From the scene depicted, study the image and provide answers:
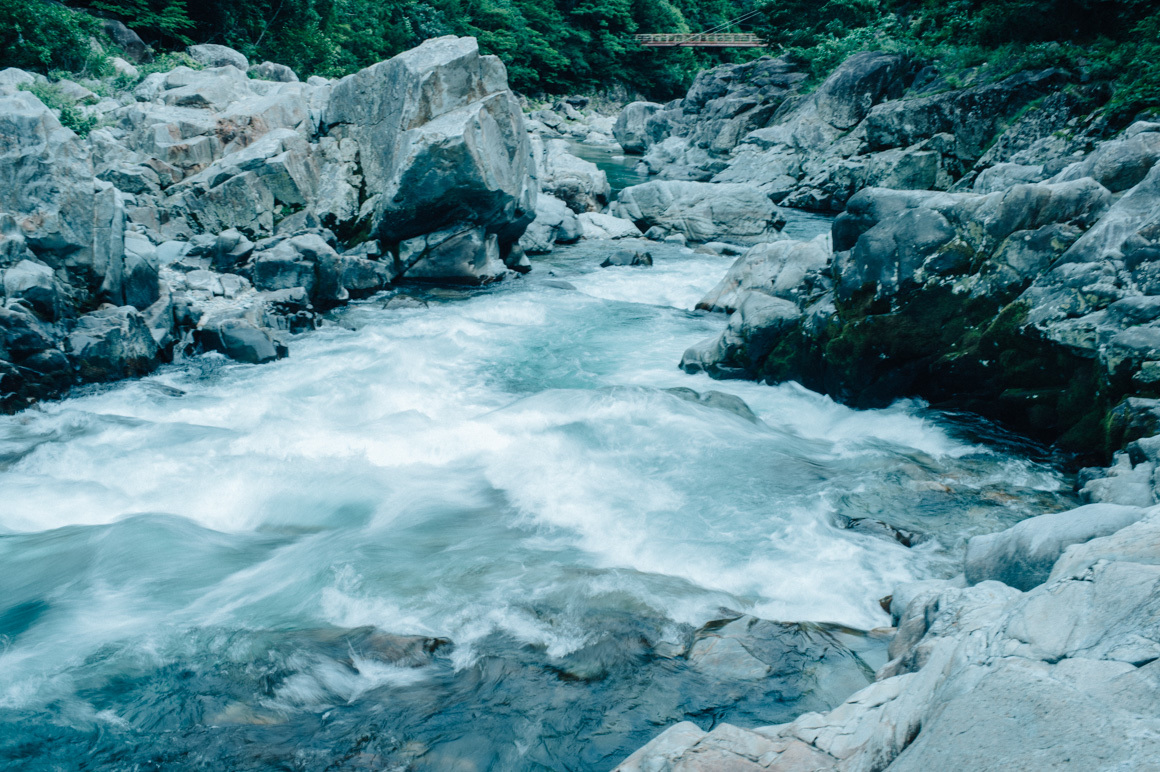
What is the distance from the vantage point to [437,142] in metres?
10.7

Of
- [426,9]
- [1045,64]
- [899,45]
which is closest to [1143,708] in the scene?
[1045,64]

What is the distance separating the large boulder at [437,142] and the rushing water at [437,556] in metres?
3.64

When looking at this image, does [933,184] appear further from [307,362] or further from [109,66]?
[109,66]

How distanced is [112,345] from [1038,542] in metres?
8.82

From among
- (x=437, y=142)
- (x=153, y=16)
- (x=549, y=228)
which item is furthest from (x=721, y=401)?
(x=153, y=16)

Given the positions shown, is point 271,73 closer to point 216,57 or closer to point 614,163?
point 216,57

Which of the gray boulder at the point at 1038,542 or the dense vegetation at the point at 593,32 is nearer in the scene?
the gray boulder at the point at 1038,542

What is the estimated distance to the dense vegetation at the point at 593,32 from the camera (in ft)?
47.9

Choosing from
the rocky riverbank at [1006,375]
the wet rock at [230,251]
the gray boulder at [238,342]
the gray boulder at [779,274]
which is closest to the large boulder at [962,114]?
the rocky riverbank at [1006,375]

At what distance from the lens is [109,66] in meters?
16.8

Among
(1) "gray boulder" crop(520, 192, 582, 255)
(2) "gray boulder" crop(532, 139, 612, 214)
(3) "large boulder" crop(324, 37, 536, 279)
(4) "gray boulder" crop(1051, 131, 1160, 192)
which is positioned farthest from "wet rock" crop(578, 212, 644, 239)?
(4) "gray boulder" crop(1051, 131, 1160, 192)

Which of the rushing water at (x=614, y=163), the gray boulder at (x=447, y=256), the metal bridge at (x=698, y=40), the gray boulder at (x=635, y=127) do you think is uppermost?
the metal bridge at (x=698, y=40)

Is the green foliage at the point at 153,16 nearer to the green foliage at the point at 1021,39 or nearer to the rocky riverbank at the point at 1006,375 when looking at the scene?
the rocky riverbank at the point at 1006,375

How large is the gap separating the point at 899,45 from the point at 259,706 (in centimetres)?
2458
